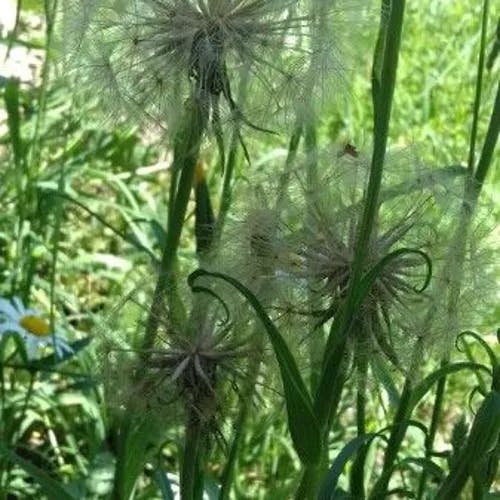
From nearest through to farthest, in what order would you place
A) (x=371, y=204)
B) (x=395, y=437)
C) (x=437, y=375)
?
1. (x=371, y=204)
2. (x=437, y=375)
3. (x=395, y=437)

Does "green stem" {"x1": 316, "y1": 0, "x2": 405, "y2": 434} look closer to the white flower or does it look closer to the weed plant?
the weed plant

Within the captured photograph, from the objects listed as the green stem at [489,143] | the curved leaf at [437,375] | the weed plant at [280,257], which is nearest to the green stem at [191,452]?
the weed plant at [280,257]

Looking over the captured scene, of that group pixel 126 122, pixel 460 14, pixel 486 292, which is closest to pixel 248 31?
pixel 126 122

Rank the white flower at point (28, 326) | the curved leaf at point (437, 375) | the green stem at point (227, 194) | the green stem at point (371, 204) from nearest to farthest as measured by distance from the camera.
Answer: the green stem at point (371, 204) → the curved leaf at point (437, 375) → the green stem at point (227, 194) → the white flower at point (28, 326)

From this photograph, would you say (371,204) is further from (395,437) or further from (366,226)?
(395,437)

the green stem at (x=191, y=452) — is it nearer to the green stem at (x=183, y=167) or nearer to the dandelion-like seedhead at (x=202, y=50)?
the green stem at (x=183, y=167)

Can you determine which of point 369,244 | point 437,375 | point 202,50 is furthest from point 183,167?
point 437,375

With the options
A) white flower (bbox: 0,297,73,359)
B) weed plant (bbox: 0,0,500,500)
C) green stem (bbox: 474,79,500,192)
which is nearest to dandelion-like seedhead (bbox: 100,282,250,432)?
weed plant (bbox: 0,0,500,500)

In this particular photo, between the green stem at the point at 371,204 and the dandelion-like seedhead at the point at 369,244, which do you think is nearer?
the green stem at the point at 371,204
